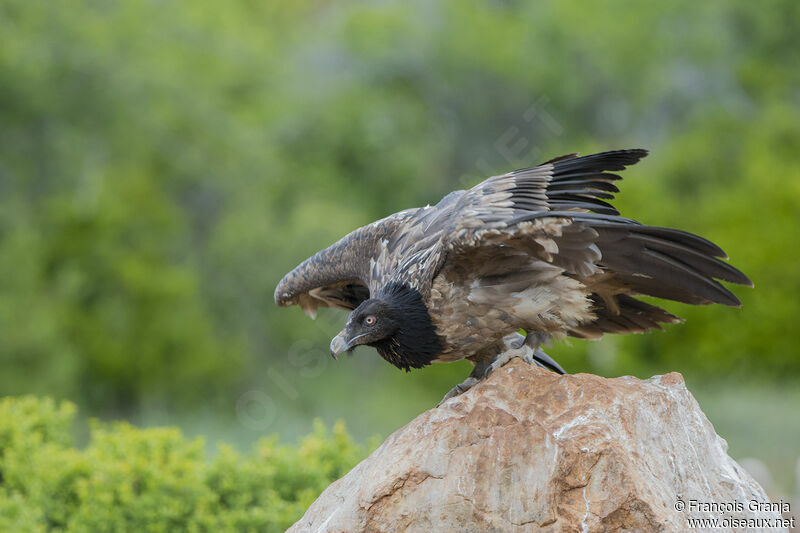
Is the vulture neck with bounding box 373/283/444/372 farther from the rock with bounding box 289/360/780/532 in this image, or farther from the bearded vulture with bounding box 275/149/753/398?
the rock with bounding box 289/360/780/532

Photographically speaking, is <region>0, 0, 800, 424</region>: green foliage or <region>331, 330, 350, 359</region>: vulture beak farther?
<region>0, 0, 800, 424</region>: green foliage

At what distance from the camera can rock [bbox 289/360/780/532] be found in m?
4.09

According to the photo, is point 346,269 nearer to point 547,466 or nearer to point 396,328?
point 396,328

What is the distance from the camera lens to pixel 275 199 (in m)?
24.1

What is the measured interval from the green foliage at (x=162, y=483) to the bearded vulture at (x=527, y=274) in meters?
1.99

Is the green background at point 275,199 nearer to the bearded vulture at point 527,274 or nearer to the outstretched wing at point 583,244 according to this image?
the bearded vulture at point 527,274

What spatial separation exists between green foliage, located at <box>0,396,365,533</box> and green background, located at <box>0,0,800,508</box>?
636 cm

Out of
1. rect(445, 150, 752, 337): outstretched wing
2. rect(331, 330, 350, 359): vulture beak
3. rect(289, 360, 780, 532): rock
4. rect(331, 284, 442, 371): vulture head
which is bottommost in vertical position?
rect(289, 360, 780, 532): rock

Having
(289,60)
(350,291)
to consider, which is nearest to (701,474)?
(350,291)

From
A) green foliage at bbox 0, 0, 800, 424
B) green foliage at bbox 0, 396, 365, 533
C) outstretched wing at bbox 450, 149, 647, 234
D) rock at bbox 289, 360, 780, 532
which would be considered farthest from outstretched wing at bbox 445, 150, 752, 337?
green foliage at bbox 0, 0, 800, 424

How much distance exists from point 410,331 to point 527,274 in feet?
2.24

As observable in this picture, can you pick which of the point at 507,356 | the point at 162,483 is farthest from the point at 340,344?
the point at 162,483

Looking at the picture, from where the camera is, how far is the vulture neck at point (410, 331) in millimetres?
4941

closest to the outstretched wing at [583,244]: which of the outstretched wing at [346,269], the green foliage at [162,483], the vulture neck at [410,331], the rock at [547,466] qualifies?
the vulture neck at [410,331]
